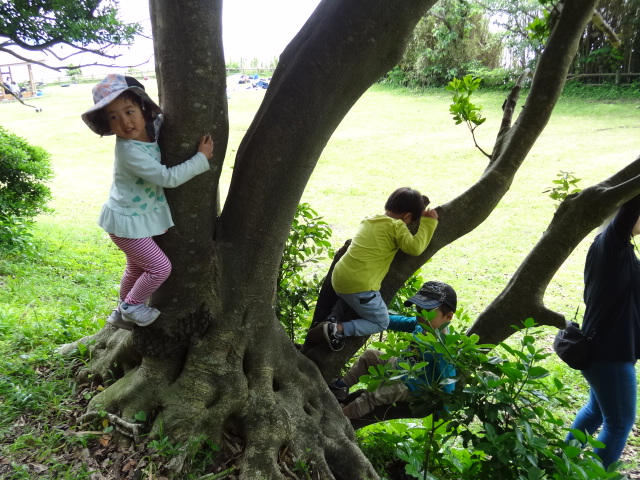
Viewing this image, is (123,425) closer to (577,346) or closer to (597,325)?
(577,346)

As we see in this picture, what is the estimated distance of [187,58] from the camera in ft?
8.13

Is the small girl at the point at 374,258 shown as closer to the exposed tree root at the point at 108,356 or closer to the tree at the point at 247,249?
the tree at the point at 247,249

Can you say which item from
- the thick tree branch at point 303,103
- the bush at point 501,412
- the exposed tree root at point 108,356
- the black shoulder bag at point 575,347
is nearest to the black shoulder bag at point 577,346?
the black shoulder bag at point 575,347

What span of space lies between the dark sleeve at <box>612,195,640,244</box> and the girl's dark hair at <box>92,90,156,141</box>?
282 centimetres

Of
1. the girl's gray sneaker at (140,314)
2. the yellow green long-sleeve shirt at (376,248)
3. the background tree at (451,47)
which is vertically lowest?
the girl's gray sneaker at (140,314)

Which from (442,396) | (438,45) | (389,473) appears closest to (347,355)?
(389,473)

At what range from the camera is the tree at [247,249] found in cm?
256

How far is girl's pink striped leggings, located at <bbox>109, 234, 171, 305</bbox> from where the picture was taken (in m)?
2.68

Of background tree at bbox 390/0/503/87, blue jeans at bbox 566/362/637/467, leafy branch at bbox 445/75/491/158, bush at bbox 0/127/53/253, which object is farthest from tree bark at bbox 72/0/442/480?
background tree at bbox 390/0/503/87

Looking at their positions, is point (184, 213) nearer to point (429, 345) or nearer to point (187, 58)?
point (187, 58)

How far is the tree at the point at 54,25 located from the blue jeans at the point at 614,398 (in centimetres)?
555

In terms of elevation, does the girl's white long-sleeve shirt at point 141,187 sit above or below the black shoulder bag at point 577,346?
above

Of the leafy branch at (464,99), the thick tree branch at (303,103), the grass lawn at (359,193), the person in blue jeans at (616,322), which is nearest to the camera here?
the thick tree branch at (303,103)

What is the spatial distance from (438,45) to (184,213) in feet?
71.9
